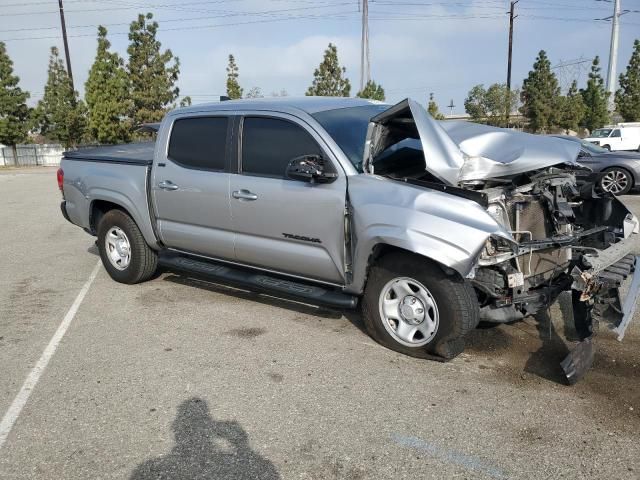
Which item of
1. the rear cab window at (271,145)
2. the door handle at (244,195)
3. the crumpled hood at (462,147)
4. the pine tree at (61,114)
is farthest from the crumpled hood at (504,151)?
the pine tree at (61,114)

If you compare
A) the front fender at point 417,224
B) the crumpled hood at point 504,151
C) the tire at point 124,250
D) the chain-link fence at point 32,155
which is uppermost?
the crumpled hood at point 504,151

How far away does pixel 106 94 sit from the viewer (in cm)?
3381

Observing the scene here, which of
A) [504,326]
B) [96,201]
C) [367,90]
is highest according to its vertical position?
[367,90]

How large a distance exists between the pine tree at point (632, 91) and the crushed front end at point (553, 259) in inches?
1726

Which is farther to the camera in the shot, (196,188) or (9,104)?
(9,104)

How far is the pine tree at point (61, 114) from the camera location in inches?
1505

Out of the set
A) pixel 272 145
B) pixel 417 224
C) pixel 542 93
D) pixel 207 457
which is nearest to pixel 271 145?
pixel 272 145

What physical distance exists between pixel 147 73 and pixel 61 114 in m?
8.02

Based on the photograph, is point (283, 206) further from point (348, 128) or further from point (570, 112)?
point (570, 112)

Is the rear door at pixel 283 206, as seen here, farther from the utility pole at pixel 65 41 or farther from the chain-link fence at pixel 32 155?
the chain-link fence at pixel 32 155

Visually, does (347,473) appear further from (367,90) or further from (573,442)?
(367,90)

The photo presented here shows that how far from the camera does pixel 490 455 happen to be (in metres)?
3.09

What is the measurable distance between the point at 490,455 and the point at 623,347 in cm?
207

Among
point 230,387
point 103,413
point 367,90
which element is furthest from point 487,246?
point 367,90
